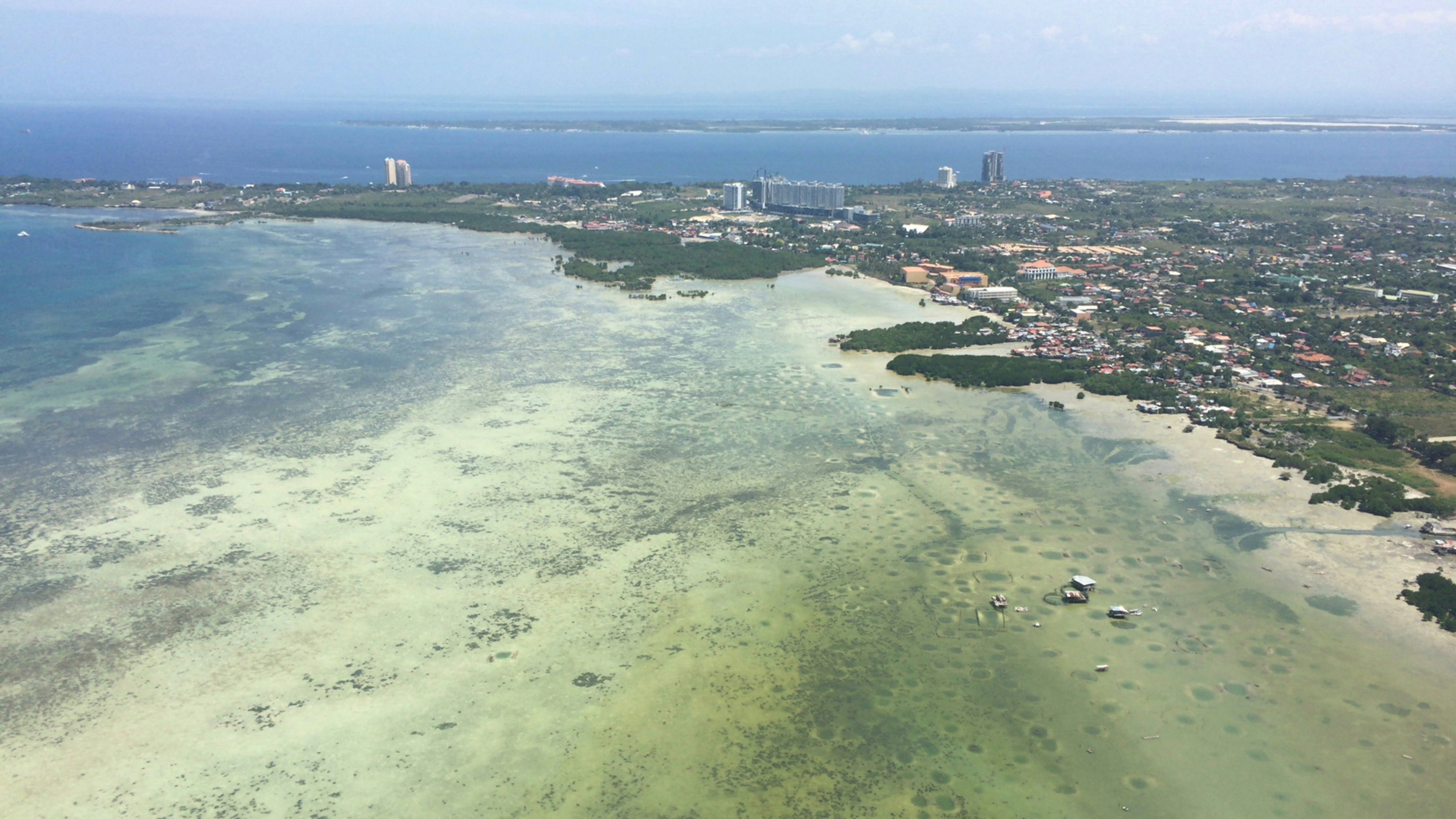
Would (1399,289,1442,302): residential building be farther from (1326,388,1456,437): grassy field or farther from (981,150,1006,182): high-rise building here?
(981,150,1006,182): high-rise building

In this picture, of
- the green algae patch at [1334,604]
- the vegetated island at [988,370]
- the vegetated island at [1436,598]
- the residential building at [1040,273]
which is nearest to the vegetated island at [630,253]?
the residential building at [1040,273]

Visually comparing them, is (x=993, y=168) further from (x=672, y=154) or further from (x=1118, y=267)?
(x=672, y=154)

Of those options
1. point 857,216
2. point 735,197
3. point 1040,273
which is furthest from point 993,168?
point 1040,273

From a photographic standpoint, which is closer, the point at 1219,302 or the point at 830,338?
the point at 830,338

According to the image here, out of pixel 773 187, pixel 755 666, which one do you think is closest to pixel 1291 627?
pixel 755 666

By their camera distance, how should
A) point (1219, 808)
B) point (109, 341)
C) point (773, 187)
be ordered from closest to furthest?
point (1219, 808) → point (109, 341) → point (773, 187)

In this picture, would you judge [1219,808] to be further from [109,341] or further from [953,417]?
[109,341]

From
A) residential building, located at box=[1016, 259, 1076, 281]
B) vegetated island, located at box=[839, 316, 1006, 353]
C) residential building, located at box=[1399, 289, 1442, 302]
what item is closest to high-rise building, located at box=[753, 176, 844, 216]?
residential building, located at box=[1016, 259, 1076, 281]
